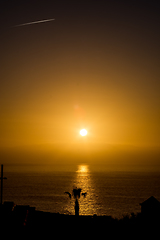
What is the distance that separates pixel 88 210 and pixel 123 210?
9738 millimetres

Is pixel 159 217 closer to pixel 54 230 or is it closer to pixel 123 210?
pixel 54 230

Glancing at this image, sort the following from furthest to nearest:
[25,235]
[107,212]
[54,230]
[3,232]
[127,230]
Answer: [107,212]
[127,230]
[54,230]
[25,235]
[3,232]

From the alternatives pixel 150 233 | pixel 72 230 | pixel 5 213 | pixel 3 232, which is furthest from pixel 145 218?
pixel 3 232

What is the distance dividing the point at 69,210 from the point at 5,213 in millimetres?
62560

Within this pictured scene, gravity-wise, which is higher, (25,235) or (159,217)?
(159,217)

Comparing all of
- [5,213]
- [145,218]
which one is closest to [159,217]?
[145,218]

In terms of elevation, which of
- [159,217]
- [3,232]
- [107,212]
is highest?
[107,212]

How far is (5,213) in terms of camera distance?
12.4m

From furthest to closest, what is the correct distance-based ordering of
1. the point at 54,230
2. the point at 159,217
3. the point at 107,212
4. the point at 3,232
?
the point at 107,212, the point at 159,217, the point at 54,230, the point at 3,232

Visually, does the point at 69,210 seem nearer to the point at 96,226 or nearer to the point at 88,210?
the point at 88,210

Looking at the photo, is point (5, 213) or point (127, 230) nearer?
point (5, 213)

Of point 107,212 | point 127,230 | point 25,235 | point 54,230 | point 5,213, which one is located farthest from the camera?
point 107,212

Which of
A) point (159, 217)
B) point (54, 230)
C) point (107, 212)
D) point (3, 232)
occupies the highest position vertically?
point (107, 212)

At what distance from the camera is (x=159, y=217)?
23125 millimetres
